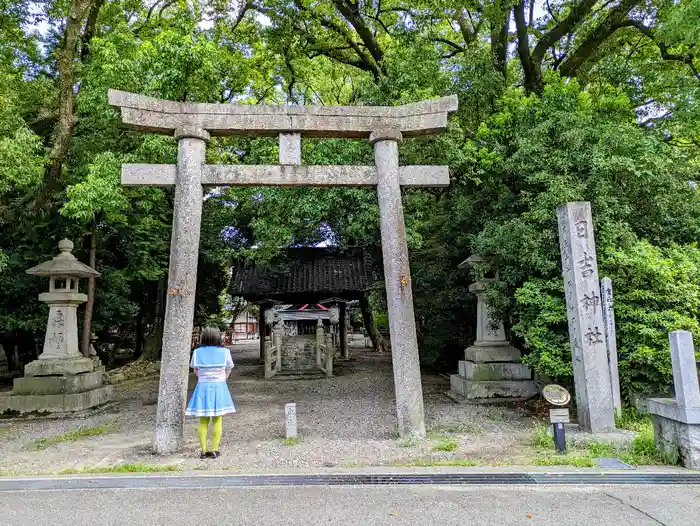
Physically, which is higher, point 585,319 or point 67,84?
point 67,84

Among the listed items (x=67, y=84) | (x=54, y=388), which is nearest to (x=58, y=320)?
(x=54, y=388)

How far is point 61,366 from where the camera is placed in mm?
9430

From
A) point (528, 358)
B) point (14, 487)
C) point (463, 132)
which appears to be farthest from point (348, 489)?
point (463, 132)

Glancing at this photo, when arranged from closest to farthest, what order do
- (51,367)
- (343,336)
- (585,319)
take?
(585,319) < (51,367) < (343,336)

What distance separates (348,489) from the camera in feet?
14.2

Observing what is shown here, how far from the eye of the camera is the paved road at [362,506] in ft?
12.0

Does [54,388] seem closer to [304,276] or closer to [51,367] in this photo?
[51,367]

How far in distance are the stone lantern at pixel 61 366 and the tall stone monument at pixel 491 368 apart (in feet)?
25.6

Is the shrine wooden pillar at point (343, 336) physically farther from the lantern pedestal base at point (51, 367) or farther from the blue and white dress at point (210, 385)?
the blue and white dress at point (210, 385)

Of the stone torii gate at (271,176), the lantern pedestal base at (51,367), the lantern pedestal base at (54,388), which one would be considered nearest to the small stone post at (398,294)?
the stone torii gate at (271,176)

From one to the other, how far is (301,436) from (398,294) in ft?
8.45

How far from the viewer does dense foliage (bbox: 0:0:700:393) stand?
737cm

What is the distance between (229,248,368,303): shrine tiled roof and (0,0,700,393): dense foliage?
2.45 metres

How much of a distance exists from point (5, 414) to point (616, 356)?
11064mm
